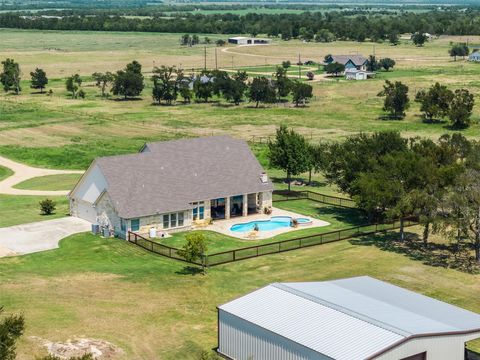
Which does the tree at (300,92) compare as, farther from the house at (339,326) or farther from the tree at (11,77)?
the house at (339,326)

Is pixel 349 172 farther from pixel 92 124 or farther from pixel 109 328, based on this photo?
pixel 92 124

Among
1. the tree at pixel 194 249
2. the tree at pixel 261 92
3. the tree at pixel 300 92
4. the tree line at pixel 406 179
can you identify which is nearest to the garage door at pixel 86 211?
the tree at pixel 194 249

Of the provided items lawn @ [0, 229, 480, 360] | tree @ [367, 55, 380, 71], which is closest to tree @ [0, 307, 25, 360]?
lawn @ [0, 229, 480, 360]

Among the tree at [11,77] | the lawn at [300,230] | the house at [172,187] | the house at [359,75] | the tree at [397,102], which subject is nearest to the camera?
the lawn at [300,230]

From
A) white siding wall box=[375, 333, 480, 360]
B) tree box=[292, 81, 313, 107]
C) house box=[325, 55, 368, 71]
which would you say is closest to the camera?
white siding wall box=[375, 333, 480, 360]

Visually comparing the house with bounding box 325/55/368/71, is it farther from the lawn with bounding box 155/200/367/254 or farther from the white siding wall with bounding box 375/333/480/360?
the white siding wall with bounding box 375/333/480/360
